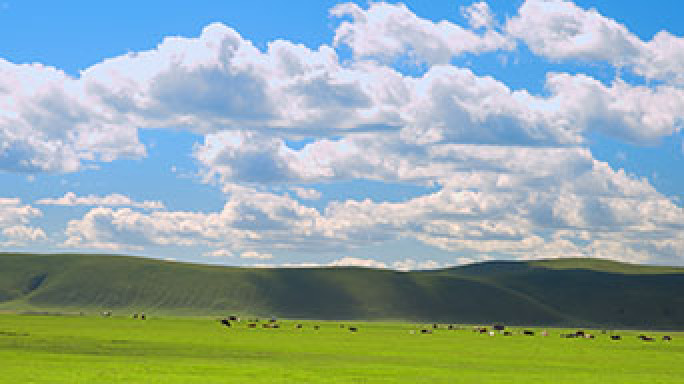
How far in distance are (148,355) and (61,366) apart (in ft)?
47.0

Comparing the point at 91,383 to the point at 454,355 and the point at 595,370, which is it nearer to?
the point at 595,370

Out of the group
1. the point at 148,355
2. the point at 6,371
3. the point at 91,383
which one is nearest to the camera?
the point at 91,383

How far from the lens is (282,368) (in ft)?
182

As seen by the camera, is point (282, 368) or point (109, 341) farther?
point (109, 341)

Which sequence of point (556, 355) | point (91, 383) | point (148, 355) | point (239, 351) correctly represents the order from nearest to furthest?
point (91, 383)
point (148, 355)
point (239, 351)
point (556, 355)

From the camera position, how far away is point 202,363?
58.7 meters

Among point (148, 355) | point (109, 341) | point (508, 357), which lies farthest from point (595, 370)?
point (109, 341)

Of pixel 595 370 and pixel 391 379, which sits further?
pixel 595 370

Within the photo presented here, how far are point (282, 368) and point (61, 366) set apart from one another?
12240 mm

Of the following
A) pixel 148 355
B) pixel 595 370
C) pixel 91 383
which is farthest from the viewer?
pixel 148 355

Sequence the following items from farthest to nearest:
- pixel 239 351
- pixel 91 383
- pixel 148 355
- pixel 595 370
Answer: pixel 239 351 → pixel 148 355 → pixel 595 370 → pixel 91 383

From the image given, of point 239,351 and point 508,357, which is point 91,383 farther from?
point 508,357

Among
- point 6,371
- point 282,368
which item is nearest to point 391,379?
point 282,368

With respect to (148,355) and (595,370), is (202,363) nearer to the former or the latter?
(148,355)
